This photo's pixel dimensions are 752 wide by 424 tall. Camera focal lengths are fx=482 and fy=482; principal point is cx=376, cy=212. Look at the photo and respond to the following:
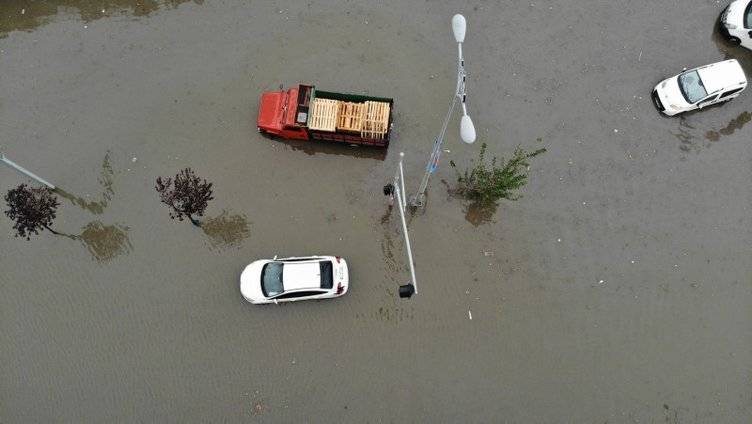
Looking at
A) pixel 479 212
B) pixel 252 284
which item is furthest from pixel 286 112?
pixel 479 212

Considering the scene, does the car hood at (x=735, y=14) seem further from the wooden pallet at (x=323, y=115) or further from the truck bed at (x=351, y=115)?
the wooden pallet at (x=323, y=115)

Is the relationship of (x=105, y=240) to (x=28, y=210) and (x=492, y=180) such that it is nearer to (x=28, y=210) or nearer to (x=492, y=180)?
(x=28, y=210)

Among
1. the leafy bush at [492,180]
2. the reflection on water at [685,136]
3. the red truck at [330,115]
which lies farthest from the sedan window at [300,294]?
the reflection on water at [685,136]

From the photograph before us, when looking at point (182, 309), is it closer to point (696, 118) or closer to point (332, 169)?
point (332, 169)

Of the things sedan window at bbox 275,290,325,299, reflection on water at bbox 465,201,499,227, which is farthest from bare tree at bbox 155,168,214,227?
reflection on water at bbox 465,201,499,227

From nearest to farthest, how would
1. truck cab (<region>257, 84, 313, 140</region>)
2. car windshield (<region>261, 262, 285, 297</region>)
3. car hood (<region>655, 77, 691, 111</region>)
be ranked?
1. car windshield (<region>261, 262, 285, 297</region>)
2. truck cab (<region>257, 84, 313, 140</region>)
3. car hood (<region>655, 77, 691, 111</region>)

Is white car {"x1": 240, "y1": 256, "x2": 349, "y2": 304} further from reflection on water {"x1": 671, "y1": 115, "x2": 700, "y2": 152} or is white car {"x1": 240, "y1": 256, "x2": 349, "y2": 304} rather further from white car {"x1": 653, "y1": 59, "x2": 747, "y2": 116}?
white car {"x1": 653, "y1": 59, "x2": 747, "y2": 116}

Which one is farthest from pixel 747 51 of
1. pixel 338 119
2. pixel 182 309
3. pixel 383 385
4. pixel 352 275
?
pixel 182 309
